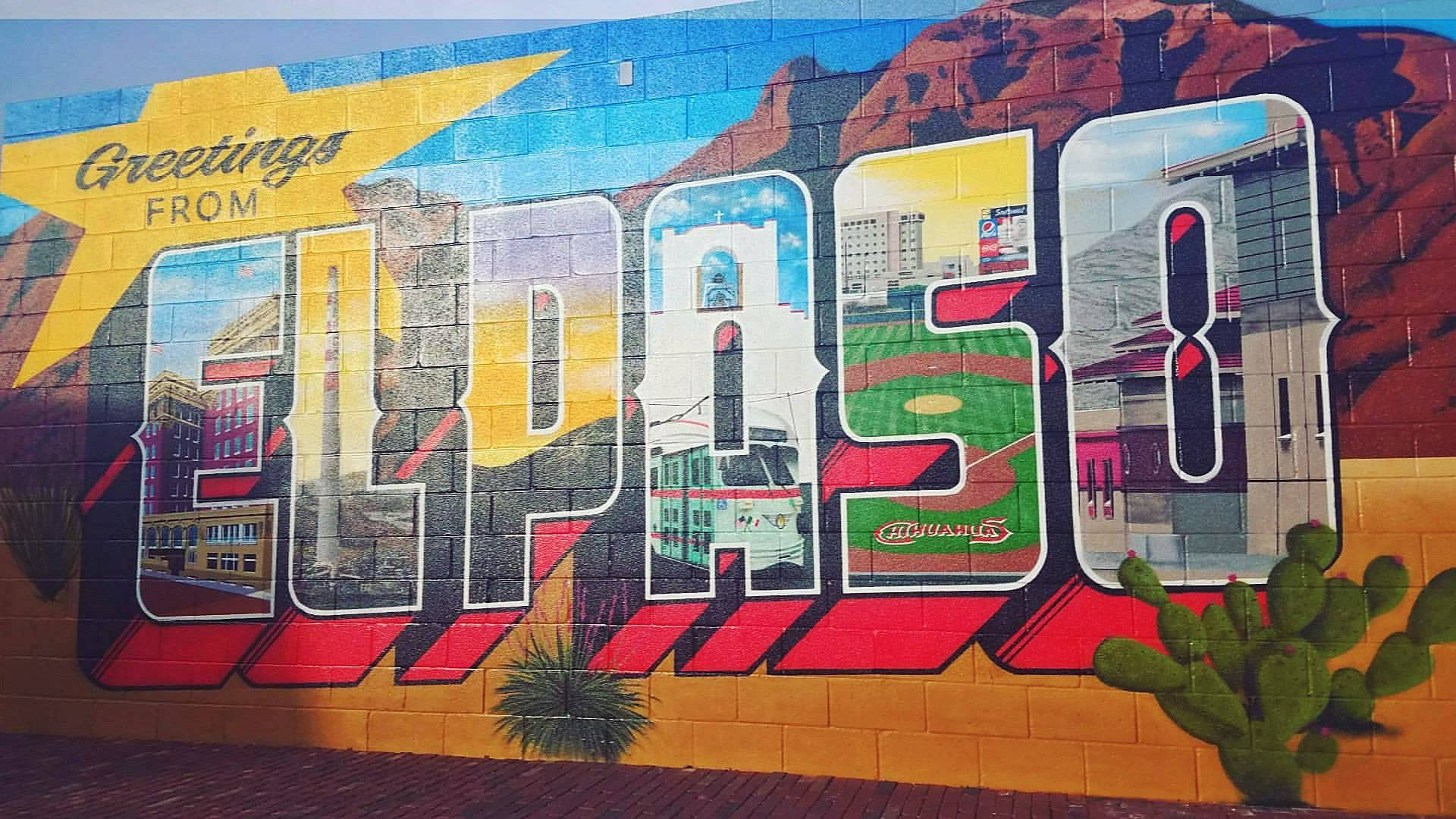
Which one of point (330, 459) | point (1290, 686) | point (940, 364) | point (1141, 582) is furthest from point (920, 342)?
point (330, 459)

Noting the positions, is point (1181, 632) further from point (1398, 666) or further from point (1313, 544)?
point (1398, 666)

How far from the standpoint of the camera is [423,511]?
5531 mm

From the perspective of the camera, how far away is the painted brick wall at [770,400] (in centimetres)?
448

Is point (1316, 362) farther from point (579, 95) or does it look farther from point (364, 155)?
point (364, 155)

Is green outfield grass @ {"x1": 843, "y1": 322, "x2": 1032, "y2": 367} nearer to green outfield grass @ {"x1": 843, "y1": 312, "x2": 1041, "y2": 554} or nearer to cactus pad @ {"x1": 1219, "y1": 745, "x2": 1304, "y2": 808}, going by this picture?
green outfield grass @ {"x1": 843, "y1": 312, "x2": 1041, "y2": 554}

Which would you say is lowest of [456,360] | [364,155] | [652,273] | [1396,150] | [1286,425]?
[1286,425]

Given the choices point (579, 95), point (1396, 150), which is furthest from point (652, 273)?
point (1396, 150)

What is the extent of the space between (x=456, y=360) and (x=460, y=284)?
0.41 m

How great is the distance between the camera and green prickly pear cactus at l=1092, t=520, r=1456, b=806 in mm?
4324

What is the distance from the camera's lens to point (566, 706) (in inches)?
207

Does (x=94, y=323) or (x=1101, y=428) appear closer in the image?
(x=1101, y=428)

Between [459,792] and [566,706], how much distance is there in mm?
716

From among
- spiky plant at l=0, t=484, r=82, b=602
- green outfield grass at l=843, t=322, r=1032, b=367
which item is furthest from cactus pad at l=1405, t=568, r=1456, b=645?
spiky plant at l=0, t=484, r=82, b=602

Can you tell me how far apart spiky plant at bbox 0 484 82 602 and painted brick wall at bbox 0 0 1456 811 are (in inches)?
1.2
